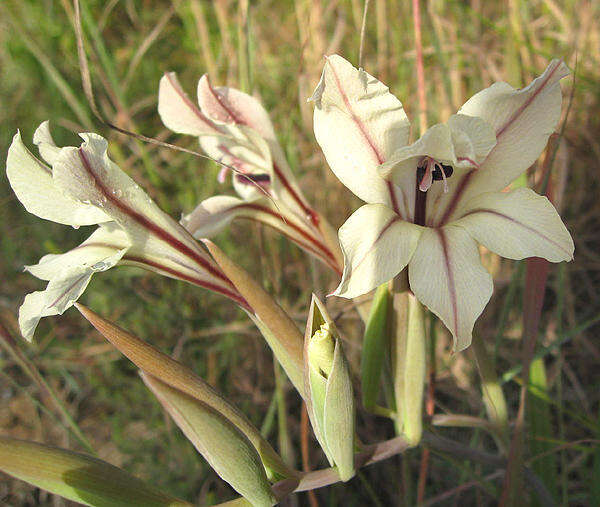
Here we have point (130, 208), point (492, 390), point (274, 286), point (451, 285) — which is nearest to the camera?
point (451, 285)

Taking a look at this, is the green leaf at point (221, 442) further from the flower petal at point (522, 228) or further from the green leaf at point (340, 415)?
the flower petal at point (522, 228)

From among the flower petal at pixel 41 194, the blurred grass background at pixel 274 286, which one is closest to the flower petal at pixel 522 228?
the flower petal at pixel 41 194

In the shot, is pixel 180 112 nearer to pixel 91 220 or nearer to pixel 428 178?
pixel 91 220

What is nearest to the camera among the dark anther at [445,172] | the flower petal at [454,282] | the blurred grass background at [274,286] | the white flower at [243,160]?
the flower petal at [454,282]

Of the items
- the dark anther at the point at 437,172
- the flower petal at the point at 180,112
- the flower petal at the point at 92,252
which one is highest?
the flower petal at the point at 180,112

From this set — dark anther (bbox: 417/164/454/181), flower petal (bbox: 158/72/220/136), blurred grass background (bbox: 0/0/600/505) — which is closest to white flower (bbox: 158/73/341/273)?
flower petal (bbox: 158/72/220/136)

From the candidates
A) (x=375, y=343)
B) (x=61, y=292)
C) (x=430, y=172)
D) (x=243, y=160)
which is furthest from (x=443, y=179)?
(x=61, y=292)
